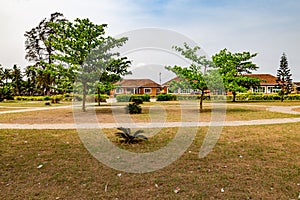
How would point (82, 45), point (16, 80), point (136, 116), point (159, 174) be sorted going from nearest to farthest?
point (159, 174) < point (136, 116) < point (82, 45) < point (16, 80)

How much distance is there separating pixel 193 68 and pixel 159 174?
10.5m

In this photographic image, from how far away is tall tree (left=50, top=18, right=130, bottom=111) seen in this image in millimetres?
13719

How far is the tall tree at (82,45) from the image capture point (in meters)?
13.7

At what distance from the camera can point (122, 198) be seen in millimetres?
3092

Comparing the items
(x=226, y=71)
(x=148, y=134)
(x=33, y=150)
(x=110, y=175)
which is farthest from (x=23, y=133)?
(x=226, y=71)

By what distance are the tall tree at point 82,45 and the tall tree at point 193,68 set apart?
12.0 feet

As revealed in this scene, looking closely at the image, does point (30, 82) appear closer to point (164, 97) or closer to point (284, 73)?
point (164, 97)

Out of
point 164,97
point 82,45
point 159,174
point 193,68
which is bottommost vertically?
point 159,174

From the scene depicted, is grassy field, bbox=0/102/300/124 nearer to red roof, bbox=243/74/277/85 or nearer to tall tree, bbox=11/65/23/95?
tall tree, bbox=11/65/23/95

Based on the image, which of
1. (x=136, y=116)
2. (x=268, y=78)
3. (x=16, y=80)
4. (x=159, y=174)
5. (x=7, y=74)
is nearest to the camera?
(x=159, y=174)

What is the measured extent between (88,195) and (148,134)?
164 inches

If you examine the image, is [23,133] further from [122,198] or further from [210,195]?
[210,195]

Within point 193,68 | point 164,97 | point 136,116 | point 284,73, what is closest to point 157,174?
point 136,116

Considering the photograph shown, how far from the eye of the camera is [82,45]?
1359cm
